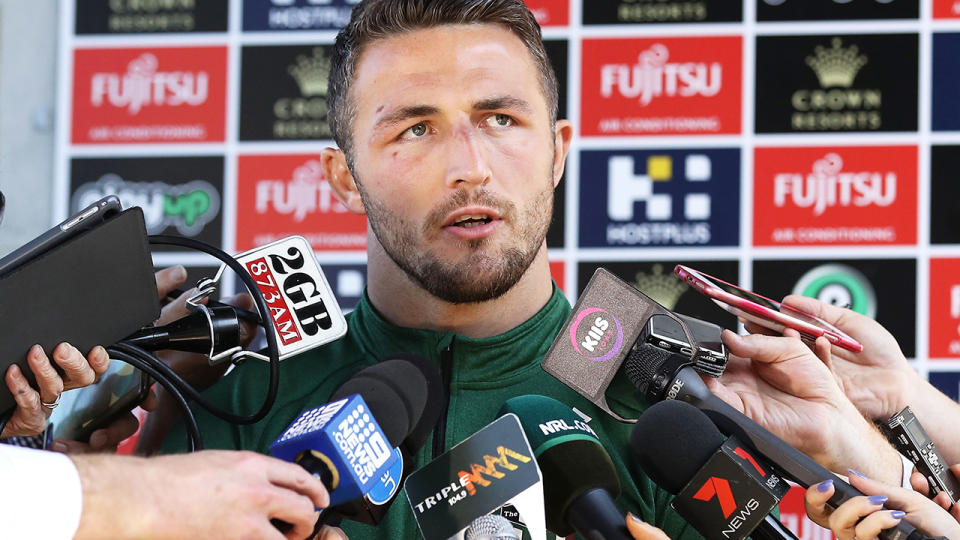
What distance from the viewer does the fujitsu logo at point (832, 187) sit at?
8.69ft

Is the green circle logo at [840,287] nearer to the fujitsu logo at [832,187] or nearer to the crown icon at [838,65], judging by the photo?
the fujitsu logo at [832,187]

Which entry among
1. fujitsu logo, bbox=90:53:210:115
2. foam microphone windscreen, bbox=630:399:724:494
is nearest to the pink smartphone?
foam microphone windscreen, bbox=630:399:724:494

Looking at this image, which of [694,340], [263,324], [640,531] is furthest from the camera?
[263,324]

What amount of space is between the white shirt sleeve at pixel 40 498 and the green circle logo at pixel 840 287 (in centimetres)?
207

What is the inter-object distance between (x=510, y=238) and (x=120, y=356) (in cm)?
54

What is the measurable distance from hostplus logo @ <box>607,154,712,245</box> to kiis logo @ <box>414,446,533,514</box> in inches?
65.2

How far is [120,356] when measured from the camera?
126cm

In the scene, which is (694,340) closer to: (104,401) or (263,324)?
(263,324)

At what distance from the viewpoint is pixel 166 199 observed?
2820 millimetres

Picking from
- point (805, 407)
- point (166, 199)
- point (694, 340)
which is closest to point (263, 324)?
point (694, 340)

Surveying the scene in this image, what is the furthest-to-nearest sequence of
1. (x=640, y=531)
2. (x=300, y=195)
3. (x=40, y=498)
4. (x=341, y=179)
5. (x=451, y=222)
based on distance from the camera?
(x=300, y=195) → (x=341, y=179) → (x=451, y=222) → (x=640, y=531) → (x=40, y=498)

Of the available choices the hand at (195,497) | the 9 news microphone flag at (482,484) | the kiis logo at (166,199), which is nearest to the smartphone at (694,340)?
the 9 news microphone flag at (482,484)

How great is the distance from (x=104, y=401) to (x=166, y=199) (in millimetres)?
1412

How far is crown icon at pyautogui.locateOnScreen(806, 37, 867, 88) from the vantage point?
105 inches
